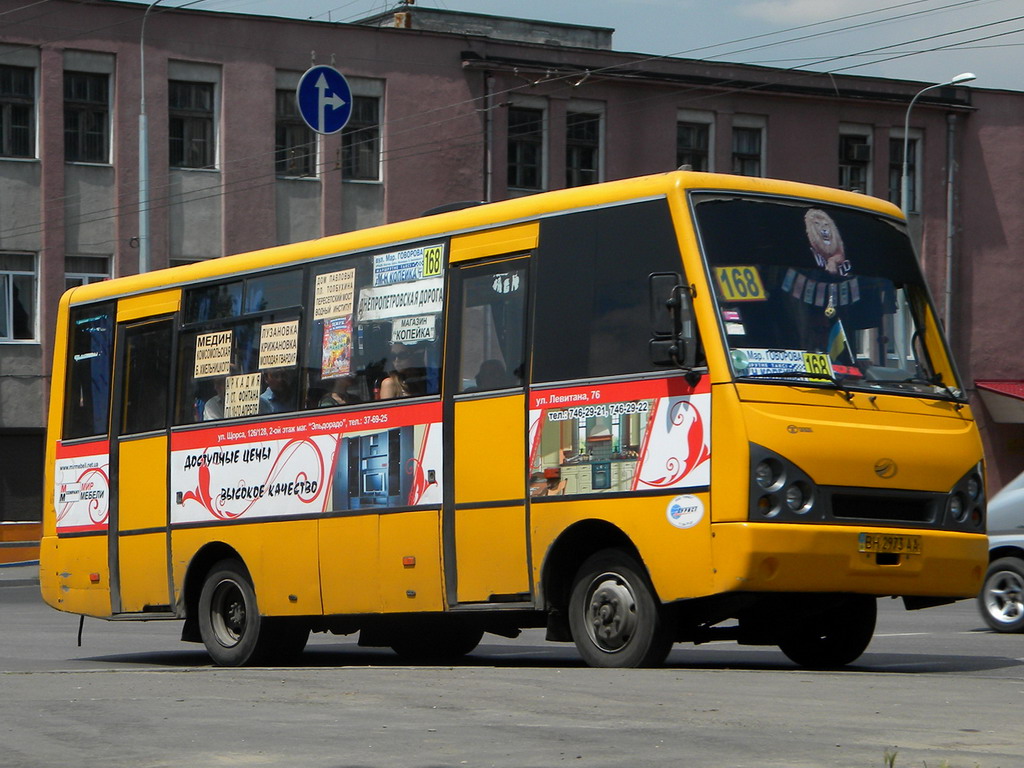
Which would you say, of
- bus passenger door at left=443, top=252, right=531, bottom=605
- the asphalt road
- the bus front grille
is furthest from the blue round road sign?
the bus front grille

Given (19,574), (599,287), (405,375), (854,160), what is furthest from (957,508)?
(854,160)

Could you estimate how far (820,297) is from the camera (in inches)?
468

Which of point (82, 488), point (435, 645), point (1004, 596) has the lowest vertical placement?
point (435, 645)

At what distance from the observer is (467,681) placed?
10602mm

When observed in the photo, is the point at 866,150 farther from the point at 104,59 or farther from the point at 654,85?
the point at 104,59

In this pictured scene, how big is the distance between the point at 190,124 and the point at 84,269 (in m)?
3.61

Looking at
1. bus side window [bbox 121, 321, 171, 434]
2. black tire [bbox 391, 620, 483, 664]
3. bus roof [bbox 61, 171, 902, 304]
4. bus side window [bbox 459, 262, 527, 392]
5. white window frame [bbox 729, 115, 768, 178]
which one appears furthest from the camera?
white window frame [bbox 729, 115, 768, 178]

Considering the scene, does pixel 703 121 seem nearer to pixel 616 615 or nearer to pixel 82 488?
pixel 82 488

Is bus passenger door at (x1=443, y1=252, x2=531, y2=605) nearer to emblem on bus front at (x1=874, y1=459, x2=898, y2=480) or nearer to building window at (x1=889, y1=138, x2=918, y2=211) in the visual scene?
emblem on bus front at (x1=874, y1=459, x2=898, y2=480)

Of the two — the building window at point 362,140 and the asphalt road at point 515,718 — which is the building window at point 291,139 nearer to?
the building window at point 362,140

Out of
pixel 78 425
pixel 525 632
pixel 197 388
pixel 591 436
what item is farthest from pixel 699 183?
pixel 525 632

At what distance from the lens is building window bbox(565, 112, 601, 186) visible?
41.9 m

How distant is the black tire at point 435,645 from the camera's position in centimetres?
1519

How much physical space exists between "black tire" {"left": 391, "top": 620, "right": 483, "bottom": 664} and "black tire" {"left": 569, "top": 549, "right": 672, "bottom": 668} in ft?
9.73
